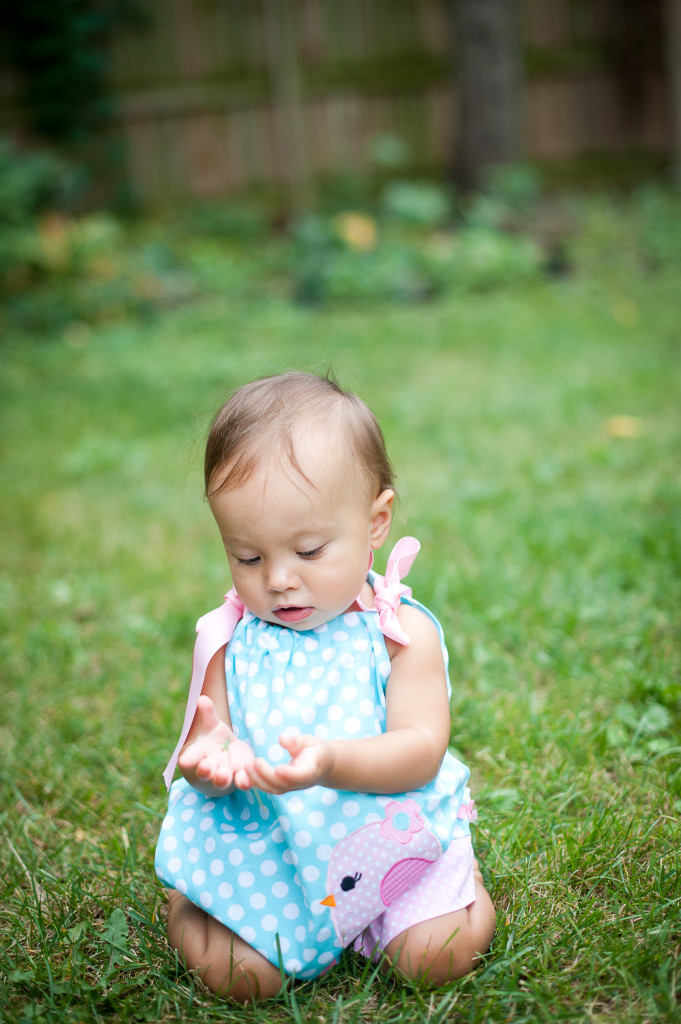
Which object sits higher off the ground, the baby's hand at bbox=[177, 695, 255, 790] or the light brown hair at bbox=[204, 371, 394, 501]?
the light brown hair at bbox=[204, 371, 394, 501]

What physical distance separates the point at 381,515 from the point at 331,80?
26.6ft

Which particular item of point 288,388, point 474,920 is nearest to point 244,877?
point 474,920

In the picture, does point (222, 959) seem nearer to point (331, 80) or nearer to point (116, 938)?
point (116, 938)

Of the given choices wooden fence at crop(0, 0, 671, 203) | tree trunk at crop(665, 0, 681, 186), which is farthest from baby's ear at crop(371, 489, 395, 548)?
tree trunk at crop(665, 0, 681, 186)

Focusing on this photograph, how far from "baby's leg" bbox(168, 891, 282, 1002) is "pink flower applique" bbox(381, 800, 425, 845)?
0.88 ft

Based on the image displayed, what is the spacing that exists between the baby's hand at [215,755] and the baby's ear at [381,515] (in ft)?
1.22

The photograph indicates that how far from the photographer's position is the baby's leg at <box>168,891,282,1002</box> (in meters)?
1.38

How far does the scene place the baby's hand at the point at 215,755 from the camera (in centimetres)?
128

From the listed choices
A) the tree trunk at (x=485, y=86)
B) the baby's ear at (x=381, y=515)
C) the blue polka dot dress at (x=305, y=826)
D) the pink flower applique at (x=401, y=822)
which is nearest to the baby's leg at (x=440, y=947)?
the blue polka dot dress at (x=305, y=826)

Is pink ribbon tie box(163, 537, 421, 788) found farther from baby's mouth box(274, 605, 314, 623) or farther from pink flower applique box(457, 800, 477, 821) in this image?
pink flower applique box(457, 800, 477, 821)

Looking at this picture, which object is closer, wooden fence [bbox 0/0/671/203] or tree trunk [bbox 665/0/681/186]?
tree trunk [bbox 665/0/681/186]

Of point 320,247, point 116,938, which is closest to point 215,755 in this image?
point 116,938

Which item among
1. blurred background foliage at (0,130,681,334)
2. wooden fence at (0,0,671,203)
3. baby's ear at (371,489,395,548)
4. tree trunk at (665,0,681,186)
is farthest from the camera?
wooden fence at (0,0,671,203)

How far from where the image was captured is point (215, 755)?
52.1 inches
